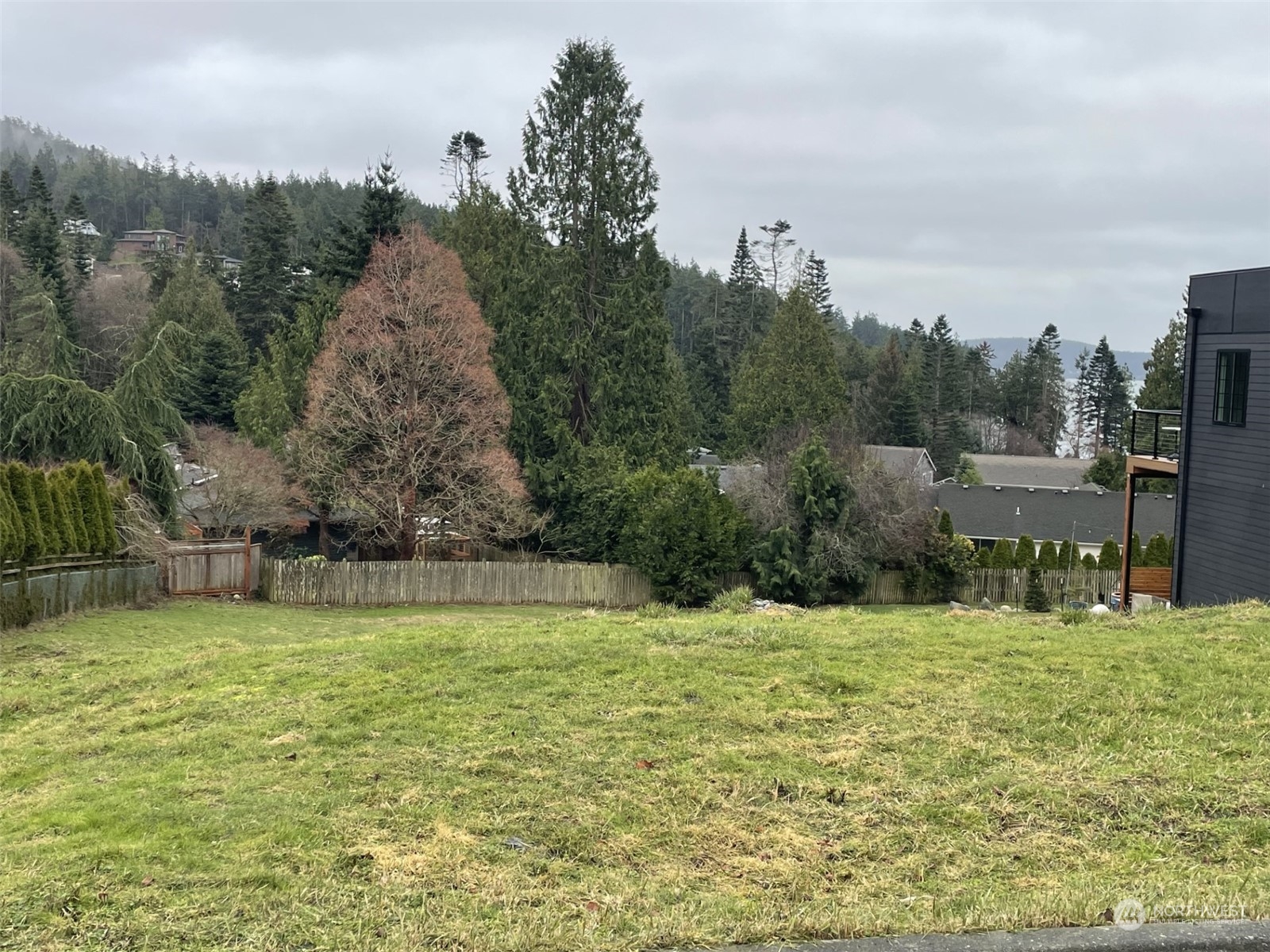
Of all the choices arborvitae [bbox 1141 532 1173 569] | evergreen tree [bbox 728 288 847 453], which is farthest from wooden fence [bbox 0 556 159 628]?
evergreen tree [bbox 728 288 847 453]

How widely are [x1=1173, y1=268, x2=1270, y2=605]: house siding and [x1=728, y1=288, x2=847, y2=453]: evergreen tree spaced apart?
27329 mm

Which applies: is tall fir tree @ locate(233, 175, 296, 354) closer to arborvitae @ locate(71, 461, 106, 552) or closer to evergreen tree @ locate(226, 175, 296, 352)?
evergreen tree @ locate(226, 175, 296, 352)

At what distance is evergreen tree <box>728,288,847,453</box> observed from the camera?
154 ft

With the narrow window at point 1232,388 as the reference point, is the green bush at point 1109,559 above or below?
below

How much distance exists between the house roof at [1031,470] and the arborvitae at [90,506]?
48.6 metres

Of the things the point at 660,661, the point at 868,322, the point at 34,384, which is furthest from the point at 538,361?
the point at 868,322

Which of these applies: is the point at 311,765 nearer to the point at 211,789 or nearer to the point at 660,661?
the point at 211,789

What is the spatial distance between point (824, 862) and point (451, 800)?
2.04 meters

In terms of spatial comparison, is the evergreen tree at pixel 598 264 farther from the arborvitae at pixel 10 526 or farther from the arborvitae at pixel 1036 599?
the arborvitae at pixel 10 526

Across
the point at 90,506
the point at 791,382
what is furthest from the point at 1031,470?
the point at 90,506

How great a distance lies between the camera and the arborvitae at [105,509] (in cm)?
1823

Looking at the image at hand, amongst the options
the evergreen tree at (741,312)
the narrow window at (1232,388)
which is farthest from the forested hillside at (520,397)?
the evergreen tree at (741,312)

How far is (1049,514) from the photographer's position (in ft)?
137

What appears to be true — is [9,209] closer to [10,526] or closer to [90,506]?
[90,506]
